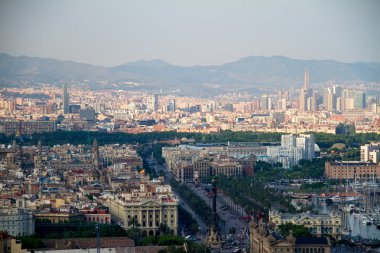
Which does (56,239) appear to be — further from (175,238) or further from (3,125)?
(3,125)

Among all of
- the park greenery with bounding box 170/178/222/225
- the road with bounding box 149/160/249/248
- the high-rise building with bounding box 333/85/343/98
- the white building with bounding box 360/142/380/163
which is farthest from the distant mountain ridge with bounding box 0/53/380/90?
the road with bounding box 149/160/249/248

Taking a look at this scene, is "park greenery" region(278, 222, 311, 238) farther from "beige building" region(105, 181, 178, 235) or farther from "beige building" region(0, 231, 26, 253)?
"beige building" region(0, 231, 26, 253)

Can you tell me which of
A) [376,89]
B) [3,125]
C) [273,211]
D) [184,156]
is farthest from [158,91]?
[273,211]

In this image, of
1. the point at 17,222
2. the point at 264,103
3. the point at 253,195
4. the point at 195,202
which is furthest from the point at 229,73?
the point at 17,222

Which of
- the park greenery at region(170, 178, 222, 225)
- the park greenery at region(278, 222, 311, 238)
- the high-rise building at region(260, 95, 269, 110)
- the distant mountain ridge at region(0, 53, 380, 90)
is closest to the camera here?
the park greenery at region(278, 222, 311, 238)

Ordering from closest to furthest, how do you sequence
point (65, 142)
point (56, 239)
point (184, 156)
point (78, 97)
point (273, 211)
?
point (56, 239)
point (273, 211)
point (184, 156)
point (65, 142)
point (78, 97)

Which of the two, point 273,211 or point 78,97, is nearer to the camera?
point 273,211
